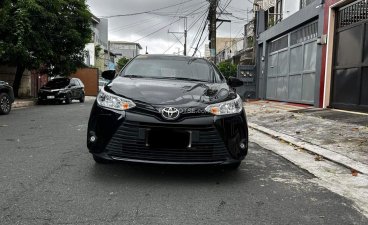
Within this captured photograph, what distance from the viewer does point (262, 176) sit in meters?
4.74

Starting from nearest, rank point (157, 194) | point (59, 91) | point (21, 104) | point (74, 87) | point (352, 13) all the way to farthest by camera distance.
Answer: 1. point (157, 194)
2. point (352, 13)
3. point (21, 104)
4. point (59, 91)
5. point (74, 87)

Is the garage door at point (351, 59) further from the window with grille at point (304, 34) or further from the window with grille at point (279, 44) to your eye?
the window with grille at point (279, 44)

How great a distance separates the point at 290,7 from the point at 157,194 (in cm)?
1586

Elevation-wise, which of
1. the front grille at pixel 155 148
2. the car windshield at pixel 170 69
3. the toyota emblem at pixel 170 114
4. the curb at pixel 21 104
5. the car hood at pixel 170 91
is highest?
the car windshield at pixel 170 69

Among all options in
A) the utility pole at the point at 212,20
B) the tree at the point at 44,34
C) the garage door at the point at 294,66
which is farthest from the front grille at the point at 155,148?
the utility pole at the point at 212,20

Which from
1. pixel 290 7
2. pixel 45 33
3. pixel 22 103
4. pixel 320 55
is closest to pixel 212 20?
pixel 290 7

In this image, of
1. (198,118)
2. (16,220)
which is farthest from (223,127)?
(16,220)

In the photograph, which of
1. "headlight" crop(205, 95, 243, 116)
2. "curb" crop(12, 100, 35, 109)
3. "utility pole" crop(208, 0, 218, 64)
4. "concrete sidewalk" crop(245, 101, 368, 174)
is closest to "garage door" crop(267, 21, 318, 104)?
"utility pole" crop(208, 0, 218, 64)

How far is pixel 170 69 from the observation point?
5.54 metres

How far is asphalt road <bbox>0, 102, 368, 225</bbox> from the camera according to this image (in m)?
3.27

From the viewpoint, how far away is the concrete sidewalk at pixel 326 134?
5.82m

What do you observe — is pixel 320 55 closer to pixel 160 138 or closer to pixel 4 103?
pixel 160 138

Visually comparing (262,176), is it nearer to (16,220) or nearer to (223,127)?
(223,127)

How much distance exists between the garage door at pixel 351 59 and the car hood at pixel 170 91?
6.86 metres
